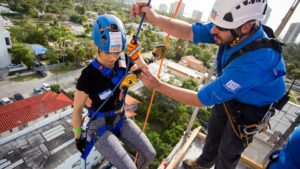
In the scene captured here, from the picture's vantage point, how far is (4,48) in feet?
53.4

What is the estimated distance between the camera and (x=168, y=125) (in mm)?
12977

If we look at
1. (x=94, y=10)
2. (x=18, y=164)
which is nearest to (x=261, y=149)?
(x=18, y=164)

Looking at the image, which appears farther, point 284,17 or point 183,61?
point 183,61

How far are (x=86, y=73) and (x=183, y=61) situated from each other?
935 inches

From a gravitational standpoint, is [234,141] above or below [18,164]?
above

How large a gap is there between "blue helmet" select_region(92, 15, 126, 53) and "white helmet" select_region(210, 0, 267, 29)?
100 cm

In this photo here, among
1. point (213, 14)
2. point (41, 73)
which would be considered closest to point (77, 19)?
point (41, 73)

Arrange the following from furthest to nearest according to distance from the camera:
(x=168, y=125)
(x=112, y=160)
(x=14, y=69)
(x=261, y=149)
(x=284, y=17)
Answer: (x=14, y=69), (x=168, y=125), (x=261, y=149), (x=284, y=17), (x=112, y=160)

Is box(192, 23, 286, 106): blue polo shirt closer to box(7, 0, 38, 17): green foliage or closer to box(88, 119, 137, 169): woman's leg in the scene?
box(88, 119, 137, 169): woman's leg

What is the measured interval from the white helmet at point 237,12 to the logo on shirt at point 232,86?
501 millimetres

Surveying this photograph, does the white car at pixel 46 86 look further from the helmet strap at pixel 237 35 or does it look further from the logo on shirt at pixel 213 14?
the helmet strap at pixel 237 35

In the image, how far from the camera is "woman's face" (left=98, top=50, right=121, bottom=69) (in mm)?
2164


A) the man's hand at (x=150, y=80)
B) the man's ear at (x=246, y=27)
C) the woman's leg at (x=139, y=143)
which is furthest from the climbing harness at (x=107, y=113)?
the man's ear at (x=246, y=27)

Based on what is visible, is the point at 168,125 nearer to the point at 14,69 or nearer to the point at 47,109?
the point at 47,109
